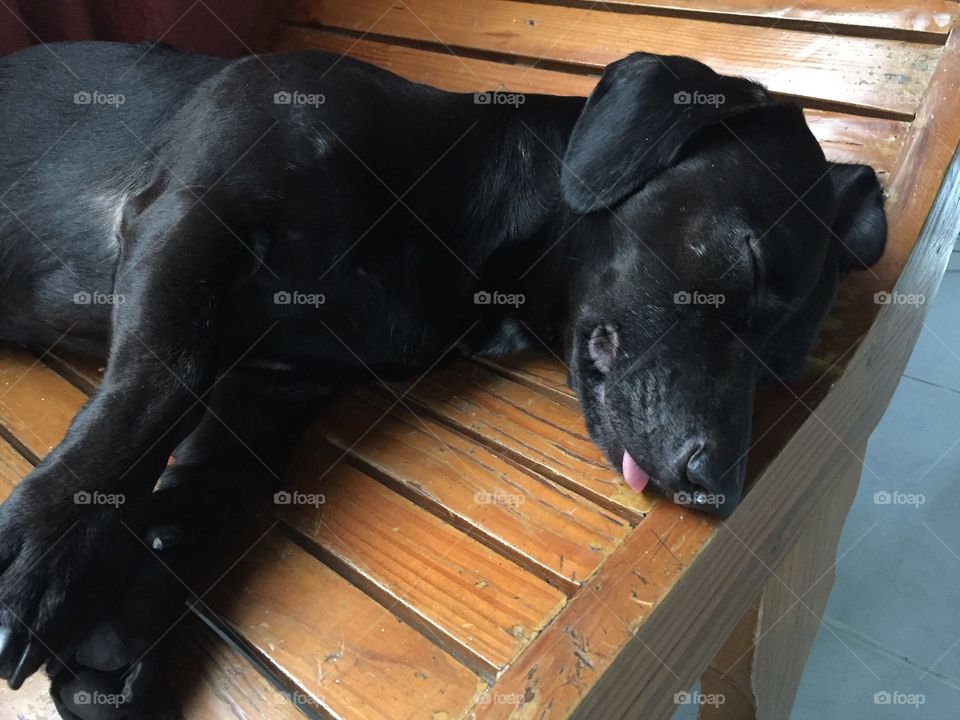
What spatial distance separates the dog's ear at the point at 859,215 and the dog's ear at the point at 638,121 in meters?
0.25

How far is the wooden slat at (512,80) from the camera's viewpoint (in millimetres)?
1681

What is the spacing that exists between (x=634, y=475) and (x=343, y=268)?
1.79 feet

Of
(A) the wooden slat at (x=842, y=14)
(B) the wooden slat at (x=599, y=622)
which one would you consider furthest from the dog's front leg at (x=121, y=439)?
(A) the wooden slat at (x=842, y=14)

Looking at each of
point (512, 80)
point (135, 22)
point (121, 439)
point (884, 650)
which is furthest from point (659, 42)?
point (884, 650)

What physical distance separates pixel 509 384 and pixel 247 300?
0.49 meters

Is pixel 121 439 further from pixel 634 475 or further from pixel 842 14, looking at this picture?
pixel 842 14

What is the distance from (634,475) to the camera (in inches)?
48.7

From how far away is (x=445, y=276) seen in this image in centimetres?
139

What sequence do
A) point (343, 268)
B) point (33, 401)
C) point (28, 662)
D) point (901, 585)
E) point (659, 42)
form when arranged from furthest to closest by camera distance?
point (901, 585), point (659, 42), point (33, 401), point (343, 268), point (28, 662)

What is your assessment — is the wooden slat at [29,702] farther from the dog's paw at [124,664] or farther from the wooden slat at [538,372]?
the wooden slat at [538,372]

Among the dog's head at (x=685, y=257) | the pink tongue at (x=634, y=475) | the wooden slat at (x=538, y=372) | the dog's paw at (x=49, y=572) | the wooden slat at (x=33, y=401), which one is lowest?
the wooden slat at (x=33, y=401)

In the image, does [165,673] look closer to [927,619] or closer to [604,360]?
[604,360]

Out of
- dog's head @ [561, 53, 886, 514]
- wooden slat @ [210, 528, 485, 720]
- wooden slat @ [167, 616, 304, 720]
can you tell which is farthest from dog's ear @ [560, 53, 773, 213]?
wooden slat @ [167, 616, 304, 720]

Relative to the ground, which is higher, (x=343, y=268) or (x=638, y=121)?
(x=638, y=121)
